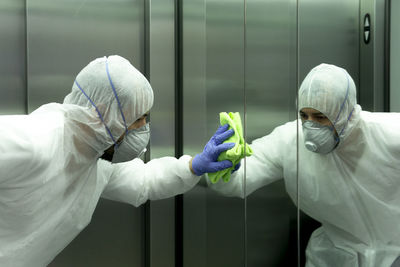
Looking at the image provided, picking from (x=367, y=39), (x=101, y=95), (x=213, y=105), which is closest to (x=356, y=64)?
(x=367, y=39)

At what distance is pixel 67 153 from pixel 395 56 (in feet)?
3.47

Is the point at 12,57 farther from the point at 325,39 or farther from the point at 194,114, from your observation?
the point at 325,39

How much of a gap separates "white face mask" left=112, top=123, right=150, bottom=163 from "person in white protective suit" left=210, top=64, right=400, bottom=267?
20.8 inches

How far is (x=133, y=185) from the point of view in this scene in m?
1.83

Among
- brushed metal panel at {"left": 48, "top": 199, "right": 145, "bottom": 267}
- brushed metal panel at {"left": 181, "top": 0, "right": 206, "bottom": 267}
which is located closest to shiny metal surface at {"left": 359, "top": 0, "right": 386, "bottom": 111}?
brushed metal panel at {"left": 181, "top": 0, "right": 206, "bottom": 267}

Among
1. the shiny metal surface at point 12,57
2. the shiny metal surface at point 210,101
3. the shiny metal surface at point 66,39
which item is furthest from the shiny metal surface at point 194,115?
the shiny metal surface at point 12,57

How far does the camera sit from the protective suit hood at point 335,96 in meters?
1.05

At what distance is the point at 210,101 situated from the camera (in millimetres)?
1969

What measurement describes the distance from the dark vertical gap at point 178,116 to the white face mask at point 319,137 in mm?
1174

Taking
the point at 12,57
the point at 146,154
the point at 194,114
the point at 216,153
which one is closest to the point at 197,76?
the point at 194,114

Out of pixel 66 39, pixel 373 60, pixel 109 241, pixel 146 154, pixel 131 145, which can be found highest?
pixel 66 39

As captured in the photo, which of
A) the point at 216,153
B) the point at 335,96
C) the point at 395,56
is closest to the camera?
the point at 395,56

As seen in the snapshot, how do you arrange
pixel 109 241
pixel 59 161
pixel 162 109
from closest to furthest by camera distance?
1. pixel 59 161
2. pixel 109 241
3. pixel 162 109

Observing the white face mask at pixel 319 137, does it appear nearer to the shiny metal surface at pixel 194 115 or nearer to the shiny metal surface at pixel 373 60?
the shiny metal surface at pixel 373 60
